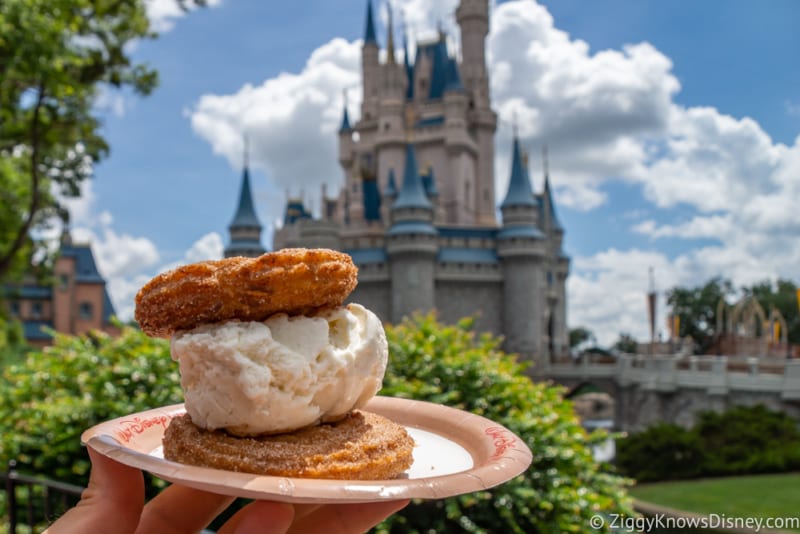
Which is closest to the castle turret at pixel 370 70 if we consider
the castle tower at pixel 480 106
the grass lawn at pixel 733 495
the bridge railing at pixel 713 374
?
the castle tower at pixel 480 106

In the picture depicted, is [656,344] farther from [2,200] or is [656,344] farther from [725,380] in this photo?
[2,200]

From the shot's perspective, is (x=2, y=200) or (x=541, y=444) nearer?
(x=541, y=444)

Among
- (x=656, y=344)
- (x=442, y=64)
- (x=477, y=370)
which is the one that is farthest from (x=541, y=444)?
(x=442, y=64)

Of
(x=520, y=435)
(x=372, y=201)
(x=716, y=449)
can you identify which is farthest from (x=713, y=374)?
(x=372, y=201)

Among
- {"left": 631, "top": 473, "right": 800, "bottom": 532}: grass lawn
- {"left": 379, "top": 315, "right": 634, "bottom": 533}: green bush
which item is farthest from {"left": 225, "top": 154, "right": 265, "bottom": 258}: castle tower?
{"left": 379, "top": 315, "right": 634, "bottom": 533}: green bush

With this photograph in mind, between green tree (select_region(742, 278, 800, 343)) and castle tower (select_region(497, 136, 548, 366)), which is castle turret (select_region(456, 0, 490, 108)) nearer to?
castle tower (select_region(497, 136, 548, 366))

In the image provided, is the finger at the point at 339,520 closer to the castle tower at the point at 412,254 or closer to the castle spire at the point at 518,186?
the castle tower at the point at 412,254

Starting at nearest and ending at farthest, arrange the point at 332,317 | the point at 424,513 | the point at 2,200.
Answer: the point at 332,317
the point at 424,513
the point at 2,200
